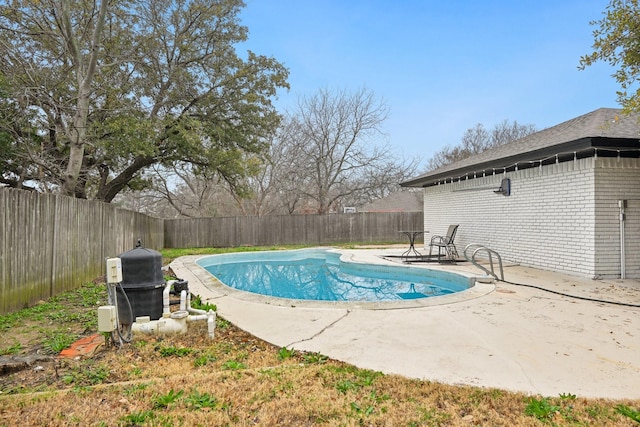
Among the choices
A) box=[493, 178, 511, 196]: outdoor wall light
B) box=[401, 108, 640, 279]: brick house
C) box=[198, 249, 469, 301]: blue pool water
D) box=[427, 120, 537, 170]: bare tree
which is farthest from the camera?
box=[427, 120, 537, 170]: bare tree

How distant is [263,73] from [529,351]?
13.2 m

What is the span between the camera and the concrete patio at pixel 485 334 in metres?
2.47

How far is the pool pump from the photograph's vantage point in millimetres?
3310

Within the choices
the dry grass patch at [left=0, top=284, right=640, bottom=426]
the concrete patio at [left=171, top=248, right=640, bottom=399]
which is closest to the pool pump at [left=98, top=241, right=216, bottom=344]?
the dry grass patch at [left=0, top=284, right=640, bottom=426]

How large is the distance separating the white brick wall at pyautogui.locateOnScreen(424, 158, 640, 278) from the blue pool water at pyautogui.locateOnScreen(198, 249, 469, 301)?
1.93 metres

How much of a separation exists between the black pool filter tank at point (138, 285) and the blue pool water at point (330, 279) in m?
3.20

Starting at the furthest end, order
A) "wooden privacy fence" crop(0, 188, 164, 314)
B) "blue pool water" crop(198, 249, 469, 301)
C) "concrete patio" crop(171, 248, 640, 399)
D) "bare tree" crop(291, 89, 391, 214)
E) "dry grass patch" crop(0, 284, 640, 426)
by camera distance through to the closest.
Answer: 1. "bare tree" crop(291, 89, 391, 214)
2. "blue pool water" crop(198, 249, 469, 301)
3. "wooden privacy fence" crop(0, 188, 164, 314)
4. "concrete patio" crop(171, 248, 640, 399)
5. "dry grass patch" crop(0, 284, 640, 426)

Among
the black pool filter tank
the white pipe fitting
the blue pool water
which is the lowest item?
the blue pool water

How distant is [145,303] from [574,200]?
6686 millimetres

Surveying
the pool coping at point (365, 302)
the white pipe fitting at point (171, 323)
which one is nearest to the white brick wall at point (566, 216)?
the pool coping at point (365, 302)

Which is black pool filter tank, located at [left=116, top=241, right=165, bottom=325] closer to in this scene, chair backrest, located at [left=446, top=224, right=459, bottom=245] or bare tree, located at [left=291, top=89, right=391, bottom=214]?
chair backrest, located at [left=446, top=224, right=459, bottom=245]

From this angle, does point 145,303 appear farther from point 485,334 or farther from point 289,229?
point 289,229

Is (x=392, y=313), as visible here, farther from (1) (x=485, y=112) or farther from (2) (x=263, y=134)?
(1) (x=485, y=112)

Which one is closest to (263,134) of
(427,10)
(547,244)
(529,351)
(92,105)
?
(92,105)
